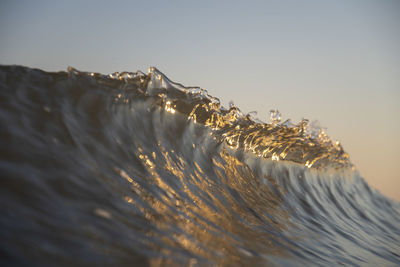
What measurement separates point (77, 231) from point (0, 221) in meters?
0.17

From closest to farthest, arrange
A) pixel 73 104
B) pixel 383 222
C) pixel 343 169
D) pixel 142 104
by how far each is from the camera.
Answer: pixel 73 104, pixel 142 104, pixel 383 222, pixel 343 169

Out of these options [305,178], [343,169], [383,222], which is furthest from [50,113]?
[343,169]

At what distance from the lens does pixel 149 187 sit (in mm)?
1462

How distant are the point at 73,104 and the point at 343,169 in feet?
15.2

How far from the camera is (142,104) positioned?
2289 mm

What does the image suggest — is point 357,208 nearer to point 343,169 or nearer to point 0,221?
point 343,169

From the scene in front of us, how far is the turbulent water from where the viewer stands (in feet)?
2.97

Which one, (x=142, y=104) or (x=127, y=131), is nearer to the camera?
(x=127, y=131)

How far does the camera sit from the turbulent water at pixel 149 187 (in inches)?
35.6

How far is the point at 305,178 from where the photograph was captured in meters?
3.75

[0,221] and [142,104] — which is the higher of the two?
[142,104]

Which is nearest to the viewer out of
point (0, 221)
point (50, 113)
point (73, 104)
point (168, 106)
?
point (0, 221)

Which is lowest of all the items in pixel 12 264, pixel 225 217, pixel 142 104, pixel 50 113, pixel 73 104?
pixel 12 264

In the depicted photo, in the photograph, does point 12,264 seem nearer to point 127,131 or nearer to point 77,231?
point 77,231
